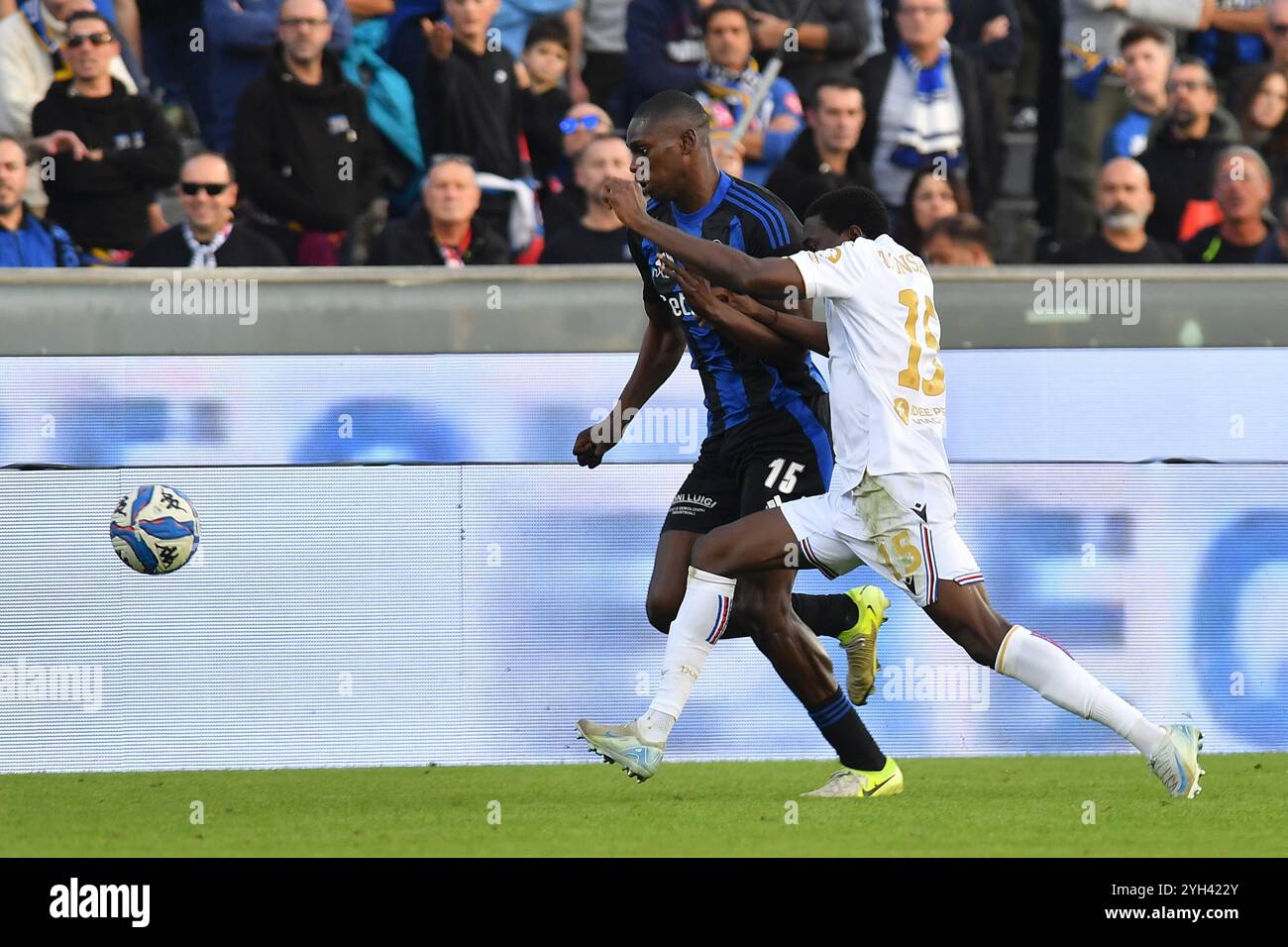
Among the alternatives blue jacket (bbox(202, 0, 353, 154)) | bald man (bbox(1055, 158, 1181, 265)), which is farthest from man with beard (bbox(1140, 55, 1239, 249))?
blue jacket (bbox(202, 0, 353, 154))

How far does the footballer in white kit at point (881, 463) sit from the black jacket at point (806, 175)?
11.4 feet

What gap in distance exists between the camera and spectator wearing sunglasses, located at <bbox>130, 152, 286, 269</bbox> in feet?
31.0

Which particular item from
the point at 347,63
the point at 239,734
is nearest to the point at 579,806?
the point at 239,734

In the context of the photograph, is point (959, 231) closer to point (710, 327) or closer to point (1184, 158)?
point (1184, 158)

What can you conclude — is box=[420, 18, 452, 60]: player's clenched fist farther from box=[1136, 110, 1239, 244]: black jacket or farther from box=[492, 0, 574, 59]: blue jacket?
box=[1136, 110, 1239, 244]: black jacket

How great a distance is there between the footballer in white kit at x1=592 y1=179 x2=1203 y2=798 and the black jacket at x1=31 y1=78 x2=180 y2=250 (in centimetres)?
456

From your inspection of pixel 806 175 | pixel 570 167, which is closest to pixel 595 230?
pixel 570 167

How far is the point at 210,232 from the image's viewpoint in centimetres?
946

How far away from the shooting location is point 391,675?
7.92m

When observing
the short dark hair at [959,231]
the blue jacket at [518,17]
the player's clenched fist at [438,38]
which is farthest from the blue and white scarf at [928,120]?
the player's clenched fist at [438,38]

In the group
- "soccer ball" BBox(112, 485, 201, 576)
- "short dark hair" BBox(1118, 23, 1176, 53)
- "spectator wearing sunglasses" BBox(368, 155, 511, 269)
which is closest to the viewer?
"soccer ball" BBox(112, 485, 201, 576)

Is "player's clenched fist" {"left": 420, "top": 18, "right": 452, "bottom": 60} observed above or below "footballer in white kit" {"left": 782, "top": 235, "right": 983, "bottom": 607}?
above

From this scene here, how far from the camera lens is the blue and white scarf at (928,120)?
10.0 m

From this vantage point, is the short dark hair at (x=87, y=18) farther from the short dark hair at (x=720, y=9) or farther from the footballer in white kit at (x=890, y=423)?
the footballer in white kit at (x=890, y=423)
